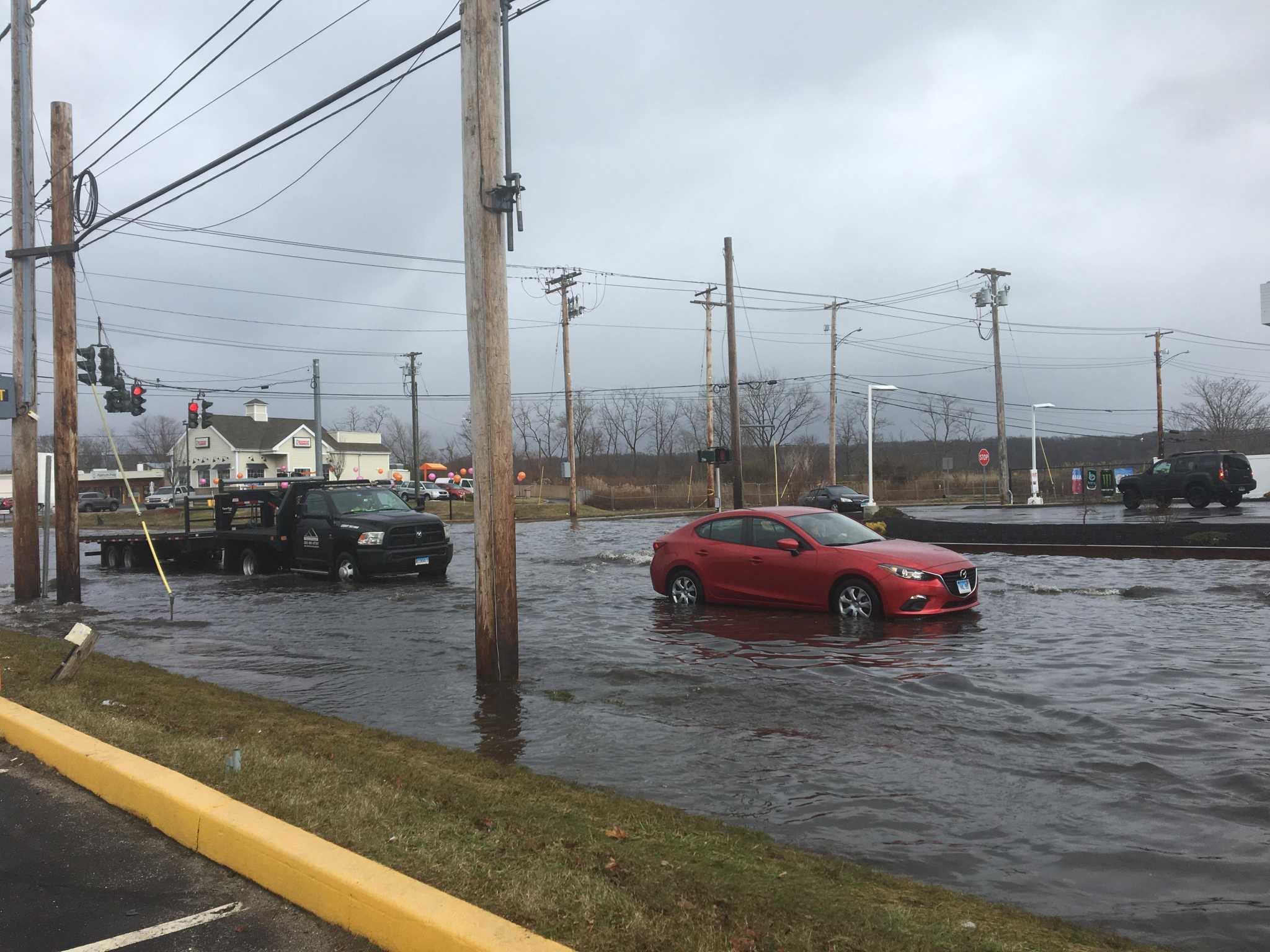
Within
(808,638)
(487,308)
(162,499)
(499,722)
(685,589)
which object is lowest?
(499,722)

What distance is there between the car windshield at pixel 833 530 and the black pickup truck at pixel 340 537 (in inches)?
340

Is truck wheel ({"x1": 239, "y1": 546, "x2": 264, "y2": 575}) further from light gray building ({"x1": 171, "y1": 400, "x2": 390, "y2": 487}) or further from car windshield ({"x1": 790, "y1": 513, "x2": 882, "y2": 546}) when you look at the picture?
light gray building ({"x1": 171, "y1": 400, "x2": 390, "y2": 487})

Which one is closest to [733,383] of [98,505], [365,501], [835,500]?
[835,500]

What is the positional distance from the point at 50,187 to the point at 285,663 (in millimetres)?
10161

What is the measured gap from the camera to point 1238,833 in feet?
16.8

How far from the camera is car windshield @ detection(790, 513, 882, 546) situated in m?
12.7

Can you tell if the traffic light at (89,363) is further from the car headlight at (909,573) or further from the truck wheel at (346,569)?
the car headlight at (909,573)

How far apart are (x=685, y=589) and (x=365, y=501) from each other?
28.0 feet

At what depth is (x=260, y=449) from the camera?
88250 mm

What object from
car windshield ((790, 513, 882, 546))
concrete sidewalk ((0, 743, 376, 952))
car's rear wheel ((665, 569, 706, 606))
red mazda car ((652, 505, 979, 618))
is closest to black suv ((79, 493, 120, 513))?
car's rear wheel ((665, 569, 706, 606))

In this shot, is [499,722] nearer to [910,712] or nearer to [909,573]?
[910,712]

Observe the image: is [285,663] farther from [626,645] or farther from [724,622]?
[724,622]

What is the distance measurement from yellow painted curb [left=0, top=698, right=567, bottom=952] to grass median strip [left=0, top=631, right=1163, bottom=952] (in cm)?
13

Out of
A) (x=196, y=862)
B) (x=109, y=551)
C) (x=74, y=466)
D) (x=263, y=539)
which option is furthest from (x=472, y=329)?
(x=109, y=551)
